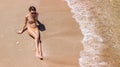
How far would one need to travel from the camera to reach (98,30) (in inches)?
484

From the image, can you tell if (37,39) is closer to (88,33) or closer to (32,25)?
(32,25)

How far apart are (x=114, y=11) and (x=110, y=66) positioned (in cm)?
367

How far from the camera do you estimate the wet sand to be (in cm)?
1062

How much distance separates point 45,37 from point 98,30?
2.19 metres

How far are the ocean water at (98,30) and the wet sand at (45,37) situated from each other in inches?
12.7

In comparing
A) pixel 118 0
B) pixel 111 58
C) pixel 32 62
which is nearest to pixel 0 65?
pixel 32 62

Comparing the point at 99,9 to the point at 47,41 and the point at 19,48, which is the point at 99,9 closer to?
the point at 47,41

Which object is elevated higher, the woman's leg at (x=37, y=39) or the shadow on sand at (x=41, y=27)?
the shadow on sand at (x=41, y=27)

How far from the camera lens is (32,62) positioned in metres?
10.5

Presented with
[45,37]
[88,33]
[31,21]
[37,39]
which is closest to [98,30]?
[88,33]

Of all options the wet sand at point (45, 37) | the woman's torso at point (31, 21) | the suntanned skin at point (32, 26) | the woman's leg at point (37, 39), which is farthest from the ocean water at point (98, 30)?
the woman's torso at point (31, 21)

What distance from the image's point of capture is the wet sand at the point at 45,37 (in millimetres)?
10617

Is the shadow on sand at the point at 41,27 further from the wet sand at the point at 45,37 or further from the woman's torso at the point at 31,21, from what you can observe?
the woman's torso at the point at 31,21

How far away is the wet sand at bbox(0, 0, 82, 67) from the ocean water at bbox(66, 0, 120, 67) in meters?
0.32
